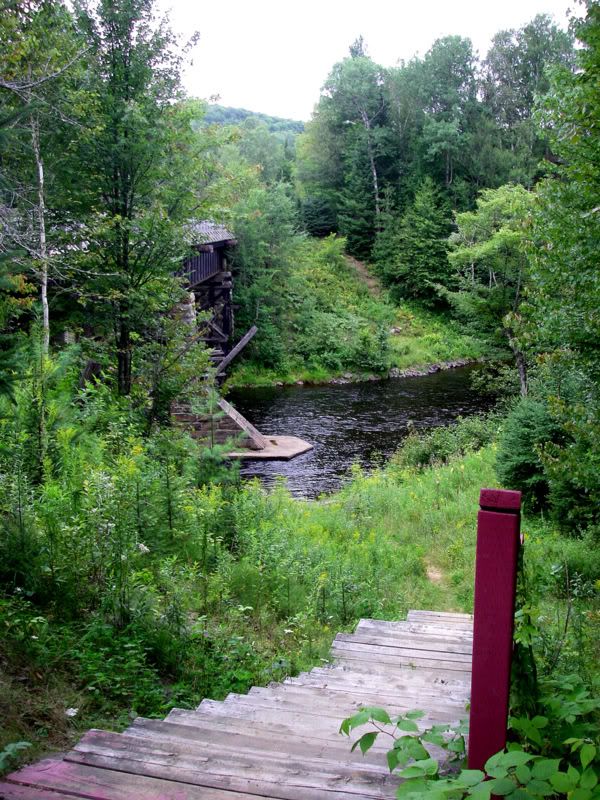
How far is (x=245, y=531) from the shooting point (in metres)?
6.85

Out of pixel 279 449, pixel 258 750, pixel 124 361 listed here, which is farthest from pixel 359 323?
pixel 258 750

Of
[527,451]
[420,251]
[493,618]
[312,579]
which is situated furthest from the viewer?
[420,251]

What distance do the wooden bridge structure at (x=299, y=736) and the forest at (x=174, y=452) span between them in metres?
0.17

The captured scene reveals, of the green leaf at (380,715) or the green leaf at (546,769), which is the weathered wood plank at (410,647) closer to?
the green leaf at (380,715)

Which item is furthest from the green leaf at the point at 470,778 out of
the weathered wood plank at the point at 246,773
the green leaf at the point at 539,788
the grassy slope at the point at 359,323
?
the grassy slope at the point at 359,323

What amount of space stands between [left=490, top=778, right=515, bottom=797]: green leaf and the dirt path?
38.0 m

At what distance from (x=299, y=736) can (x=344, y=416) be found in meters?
19.5

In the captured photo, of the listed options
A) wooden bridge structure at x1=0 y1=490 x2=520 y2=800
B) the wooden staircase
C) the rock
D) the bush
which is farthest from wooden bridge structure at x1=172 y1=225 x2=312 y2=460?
wooden bridge structure at x1=0 y1=490 x2=520 y2=800

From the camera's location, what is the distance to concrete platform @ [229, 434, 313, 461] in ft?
54.5

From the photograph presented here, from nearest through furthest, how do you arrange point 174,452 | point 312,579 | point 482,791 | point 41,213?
point 482,791 < point 312,579 < point 174,452 < point 41,213

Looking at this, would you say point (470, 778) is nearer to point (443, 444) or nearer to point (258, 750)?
point (258, 750)

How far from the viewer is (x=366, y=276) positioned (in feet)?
133

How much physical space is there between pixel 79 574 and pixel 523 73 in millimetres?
47165

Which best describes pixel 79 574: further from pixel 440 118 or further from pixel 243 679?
pixel 440 118
